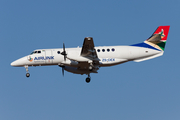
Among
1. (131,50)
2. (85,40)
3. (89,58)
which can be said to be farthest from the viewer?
(131,50)

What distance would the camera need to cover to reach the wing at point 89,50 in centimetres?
3282

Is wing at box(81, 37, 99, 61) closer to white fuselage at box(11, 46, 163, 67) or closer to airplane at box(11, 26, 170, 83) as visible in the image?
airplane at box(11, 26, 170, 83)

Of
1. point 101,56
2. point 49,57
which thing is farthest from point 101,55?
point 49,57

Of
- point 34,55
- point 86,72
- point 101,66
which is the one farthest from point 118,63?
point 34,55

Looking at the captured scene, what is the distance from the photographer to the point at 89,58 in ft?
116

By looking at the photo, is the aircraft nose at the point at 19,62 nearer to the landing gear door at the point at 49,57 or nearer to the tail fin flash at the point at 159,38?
the landing gear door at the point at 49,57

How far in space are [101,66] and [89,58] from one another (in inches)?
102

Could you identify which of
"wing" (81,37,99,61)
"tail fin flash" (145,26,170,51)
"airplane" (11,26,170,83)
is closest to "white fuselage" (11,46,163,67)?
"airplane" (11,26,170,83)

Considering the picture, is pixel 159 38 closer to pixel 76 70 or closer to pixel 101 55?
pixel 101 55

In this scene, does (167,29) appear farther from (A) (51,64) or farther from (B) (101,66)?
Answer: (A) (51,64)

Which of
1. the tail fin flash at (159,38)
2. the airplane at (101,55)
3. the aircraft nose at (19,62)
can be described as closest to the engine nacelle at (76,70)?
the airplane at (101,55)

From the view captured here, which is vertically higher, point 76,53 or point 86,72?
point 76,53

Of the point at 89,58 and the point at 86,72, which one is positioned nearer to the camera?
the point at 89,58

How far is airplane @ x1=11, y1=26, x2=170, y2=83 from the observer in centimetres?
3688
